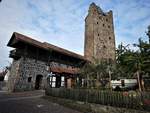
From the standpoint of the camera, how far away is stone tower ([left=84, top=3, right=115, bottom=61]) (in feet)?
110

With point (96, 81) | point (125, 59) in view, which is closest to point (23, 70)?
point (96, 81)

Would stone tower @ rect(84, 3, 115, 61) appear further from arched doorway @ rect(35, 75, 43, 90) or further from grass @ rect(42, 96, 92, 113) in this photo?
grass @ rect(42, 96, 92, 113)

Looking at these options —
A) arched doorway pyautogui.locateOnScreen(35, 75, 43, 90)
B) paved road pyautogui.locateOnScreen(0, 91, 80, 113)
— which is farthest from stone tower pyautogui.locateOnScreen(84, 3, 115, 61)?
paved road pyautogui.locateOnScreen(0, 91, 80, 113)

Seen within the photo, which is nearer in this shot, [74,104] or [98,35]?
[74,104]

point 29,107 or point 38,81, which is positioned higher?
point 38,81

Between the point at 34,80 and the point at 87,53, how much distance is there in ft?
53.7

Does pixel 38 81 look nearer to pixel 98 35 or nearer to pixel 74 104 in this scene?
pixel 74 104

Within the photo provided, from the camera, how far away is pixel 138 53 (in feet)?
50.0

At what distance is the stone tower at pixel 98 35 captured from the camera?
33.4m

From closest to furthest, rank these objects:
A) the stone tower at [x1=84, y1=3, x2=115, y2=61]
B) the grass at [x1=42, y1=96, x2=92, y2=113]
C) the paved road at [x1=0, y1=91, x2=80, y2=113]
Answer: the paved road at [x1=0, y1=91, x2=80, y2=113], the grass at [x1=42, y1=96, x2=92, y2=113], the stone tower at [x1=84, y1=3, x2=115, y2=61]

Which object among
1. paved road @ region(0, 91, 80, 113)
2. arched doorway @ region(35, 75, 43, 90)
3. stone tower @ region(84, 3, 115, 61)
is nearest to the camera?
paved road @ region(0, 91, 80, 113)

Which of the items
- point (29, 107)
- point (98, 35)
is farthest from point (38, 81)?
point (98, 35)

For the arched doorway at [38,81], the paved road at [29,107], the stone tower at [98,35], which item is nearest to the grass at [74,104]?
the paved road at [29,107]

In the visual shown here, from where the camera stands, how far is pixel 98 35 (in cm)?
3447
